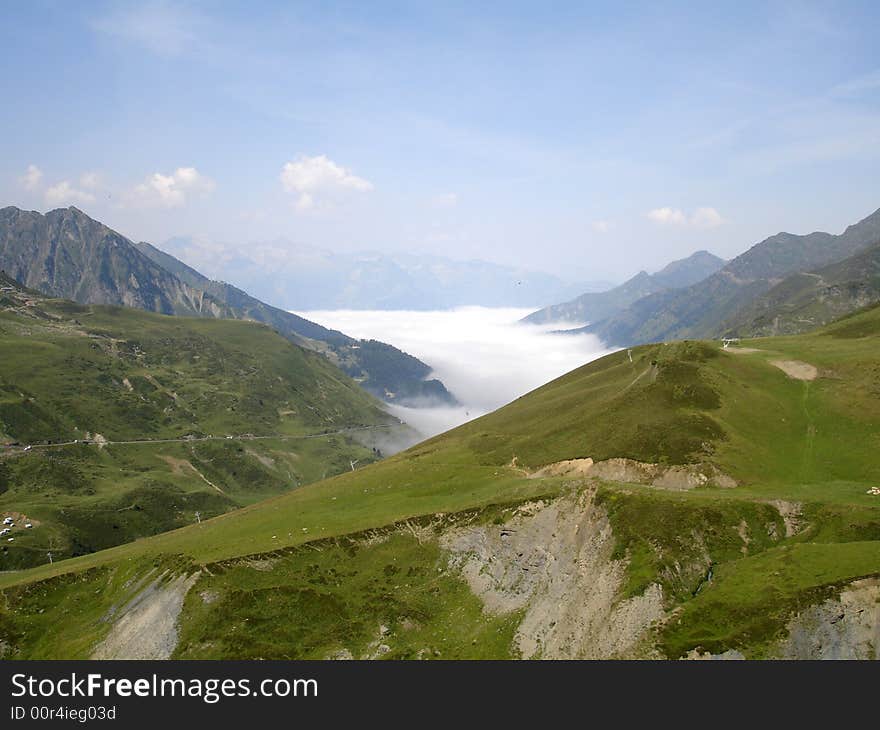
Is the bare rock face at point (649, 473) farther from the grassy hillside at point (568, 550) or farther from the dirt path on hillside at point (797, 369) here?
the dirt path on hillside at point (797, 369)

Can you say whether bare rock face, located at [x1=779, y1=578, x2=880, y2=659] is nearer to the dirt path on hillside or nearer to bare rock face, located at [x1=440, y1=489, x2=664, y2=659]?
bare rock face, located at [x1=440, y1=489, x2=664, y2=659]

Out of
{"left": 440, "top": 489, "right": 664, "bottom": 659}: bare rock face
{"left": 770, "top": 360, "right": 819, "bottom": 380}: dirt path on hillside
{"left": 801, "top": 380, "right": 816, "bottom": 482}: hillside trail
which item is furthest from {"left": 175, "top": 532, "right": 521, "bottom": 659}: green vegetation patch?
{"left": 770, "top": 360, "right": 819, "bottom": 380}: dirt path on hillside

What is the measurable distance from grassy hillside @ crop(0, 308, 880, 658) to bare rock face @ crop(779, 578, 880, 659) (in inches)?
22.1

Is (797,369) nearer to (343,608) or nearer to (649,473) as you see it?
(649,473)

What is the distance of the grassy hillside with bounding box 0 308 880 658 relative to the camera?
5897 cm

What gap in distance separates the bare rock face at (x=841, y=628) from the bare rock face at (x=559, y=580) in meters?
11.2

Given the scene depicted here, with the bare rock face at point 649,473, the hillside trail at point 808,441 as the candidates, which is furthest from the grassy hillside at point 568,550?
the bare rock face at point 649,473

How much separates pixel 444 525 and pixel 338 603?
15.4 m

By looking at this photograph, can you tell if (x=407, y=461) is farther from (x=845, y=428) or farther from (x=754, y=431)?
(x=845, y=428)

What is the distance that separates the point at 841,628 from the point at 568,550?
84.0 ft

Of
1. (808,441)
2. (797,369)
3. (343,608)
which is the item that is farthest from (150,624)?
(797,369)

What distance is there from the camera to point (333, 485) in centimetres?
12650
